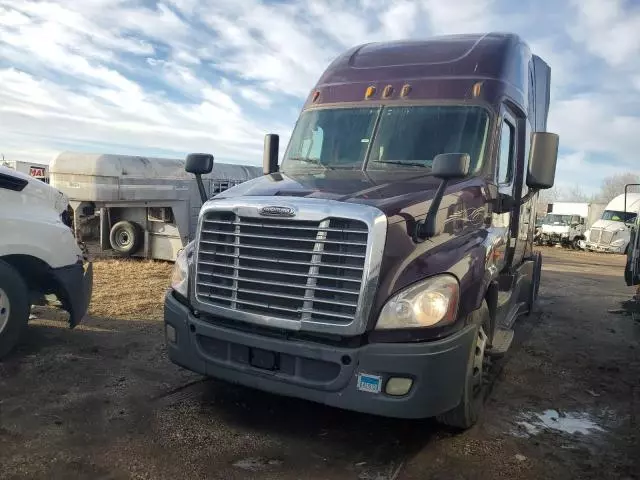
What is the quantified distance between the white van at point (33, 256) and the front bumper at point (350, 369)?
2242mm

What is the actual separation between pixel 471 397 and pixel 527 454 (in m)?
0.51

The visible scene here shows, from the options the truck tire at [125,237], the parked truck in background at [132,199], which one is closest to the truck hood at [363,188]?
the parked truck in background at [132,199]

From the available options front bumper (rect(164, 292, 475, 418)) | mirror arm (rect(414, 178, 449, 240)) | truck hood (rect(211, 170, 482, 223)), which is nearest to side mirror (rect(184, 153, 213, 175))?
truck hood (rect(211, 170, 482, 223))

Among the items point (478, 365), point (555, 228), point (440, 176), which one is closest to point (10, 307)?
point (440, 176)

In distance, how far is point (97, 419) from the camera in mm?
3984

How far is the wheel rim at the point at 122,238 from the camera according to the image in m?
12.1

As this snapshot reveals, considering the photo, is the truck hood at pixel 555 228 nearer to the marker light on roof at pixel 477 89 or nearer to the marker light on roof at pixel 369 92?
the marker light on roof at pixel 477 89

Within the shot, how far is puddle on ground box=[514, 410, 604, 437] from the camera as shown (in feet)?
13.8

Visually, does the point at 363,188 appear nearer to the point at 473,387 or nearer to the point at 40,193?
the point at 473,387

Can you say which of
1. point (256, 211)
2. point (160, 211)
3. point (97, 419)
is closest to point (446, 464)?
point (256, 211)

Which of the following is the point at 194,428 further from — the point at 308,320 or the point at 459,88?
the point at 459,88

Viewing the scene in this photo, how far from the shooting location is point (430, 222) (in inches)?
138

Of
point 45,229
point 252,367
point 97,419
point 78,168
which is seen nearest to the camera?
point 252,367

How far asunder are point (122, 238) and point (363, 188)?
9.50 metres
